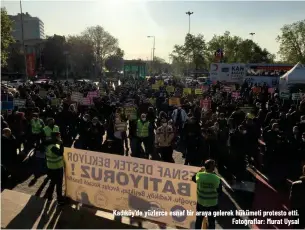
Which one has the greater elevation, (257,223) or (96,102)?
(96,102)

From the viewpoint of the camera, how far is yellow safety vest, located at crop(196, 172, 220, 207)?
6.20 m

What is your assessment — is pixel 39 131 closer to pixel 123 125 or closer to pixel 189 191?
pixel 123 125

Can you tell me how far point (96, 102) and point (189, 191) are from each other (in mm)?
10610

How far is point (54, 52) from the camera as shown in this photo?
7488 centimetres

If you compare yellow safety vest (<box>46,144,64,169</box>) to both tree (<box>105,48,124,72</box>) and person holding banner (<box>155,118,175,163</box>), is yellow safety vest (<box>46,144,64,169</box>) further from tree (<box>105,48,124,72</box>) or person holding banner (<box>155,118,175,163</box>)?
tree (<box>105,48,124,72</box>)

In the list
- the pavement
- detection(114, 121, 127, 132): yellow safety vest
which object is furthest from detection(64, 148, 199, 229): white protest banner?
detection(114, 121, 127, 132): yellow safety vest

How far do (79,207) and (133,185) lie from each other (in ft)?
4.98

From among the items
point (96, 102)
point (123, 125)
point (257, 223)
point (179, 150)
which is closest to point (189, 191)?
point (257, 223)

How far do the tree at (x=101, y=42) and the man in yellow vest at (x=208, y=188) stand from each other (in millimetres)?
75212

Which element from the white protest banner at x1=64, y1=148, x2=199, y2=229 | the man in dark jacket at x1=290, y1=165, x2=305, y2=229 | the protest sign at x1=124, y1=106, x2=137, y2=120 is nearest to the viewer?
the man in dark jacket at x1=290, y1=165, x2=305, y2=229

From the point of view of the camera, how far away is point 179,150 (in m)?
13.6

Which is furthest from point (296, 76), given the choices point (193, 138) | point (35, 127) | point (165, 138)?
point (35, 127)

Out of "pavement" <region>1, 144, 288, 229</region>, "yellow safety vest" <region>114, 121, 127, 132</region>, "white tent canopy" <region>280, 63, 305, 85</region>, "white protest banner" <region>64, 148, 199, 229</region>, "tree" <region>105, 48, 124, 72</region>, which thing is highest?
"tree" <region>105, 48, 124, 72</region>

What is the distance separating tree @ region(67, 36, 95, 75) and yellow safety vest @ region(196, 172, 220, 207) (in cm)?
7182
